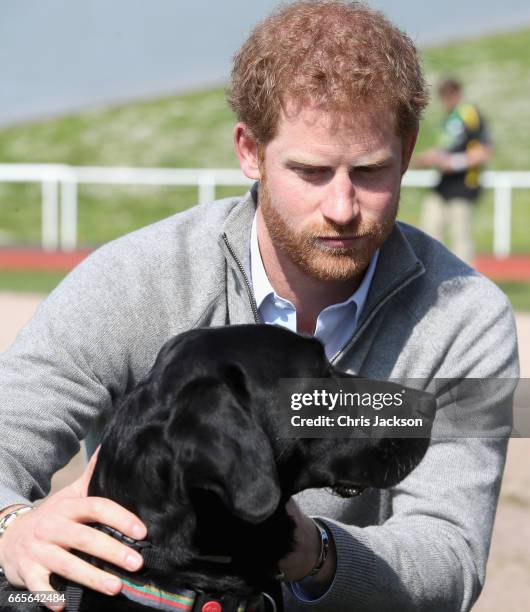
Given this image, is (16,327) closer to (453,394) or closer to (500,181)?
(453,394)

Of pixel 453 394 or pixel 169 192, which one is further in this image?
pixel 169 192

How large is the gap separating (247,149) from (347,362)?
702 mm

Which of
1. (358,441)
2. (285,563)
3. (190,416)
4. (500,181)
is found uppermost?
(190,416)

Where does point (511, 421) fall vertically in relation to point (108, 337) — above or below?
below

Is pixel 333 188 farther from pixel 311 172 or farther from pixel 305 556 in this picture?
pixel 305 556

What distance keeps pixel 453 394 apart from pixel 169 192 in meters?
21.5

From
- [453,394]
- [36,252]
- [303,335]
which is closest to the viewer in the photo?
[303,335]

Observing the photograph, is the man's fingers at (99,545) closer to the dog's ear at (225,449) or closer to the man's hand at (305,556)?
the dog's ear at (225,449)

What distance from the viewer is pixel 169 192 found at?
80.4ft

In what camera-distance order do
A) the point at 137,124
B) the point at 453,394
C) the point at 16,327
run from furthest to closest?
1. the point at 137,124
2. the point at 16,327
3. the point at 453,394

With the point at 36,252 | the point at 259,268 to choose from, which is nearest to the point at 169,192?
the point at 36,252

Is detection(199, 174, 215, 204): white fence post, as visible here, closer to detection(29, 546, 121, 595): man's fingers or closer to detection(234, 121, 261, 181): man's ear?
detection(234, 121, 261, 181): man's ear

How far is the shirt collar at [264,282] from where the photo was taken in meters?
3.36

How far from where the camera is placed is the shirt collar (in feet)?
11.0
